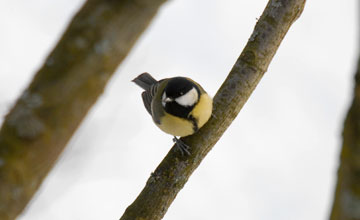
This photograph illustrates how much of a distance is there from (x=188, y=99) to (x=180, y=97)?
7cm

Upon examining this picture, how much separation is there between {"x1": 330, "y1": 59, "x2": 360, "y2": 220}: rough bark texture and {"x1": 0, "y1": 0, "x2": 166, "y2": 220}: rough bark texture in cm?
70

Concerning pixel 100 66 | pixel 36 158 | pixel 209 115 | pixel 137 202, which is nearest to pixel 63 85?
pixel 100 66

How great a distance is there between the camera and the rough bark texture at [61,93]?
142cm

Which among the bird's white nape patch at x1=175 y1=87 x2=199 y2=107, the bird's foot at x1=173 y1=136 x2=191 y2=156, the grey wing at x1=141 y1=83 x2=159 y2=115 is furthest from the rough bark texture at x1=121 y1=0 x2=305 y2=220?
the grey wing at x1=141 y1=83 x2=159 y2=115

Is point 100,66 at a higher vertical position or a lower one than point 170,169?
Answer: higher

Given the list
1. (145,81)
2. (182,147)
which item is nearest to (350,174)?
(182,147)

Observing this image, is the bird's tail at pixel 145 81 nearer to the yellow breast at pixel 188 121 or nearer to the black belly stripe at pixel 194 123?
the yellow breast at pixel 188 121

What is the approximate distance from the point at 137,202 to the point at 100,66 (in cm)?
182

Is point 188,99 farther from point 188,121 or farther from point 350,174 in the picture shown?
point 350,174

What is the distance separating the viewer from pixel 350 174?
1.18m

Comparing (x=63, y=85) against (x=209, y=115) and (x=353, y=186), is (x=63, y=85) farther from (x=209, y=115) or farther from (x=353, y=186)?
(x=209, y=115)

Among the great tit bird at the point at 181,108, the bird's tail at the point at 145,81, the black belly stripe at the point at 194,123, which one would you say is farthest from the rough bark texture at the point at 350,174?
the bird's tail at the point at 145,81

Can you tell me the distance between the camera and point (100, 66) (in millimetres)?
1490

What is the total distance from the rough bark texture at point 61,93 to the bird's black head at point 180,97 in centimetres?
241
